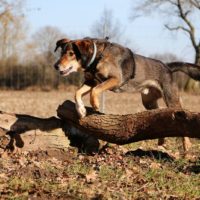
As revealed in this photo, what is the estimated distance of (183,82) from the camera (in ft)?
137

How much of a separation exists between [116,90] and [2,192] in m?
3.62

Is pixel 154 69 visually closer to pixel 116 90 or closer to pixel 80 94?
pixel 116 90

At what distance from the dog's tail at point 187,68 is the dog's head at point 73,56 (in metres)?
2.26

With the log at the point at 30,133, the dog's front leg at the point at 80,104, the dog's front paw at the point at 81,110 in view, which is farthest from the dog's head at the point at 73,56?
the log at the point at 30,133

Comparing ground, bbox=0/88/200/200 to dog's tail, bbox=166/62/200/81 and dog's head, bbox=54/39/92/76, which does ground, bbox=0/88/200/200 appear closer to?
dog's head, bbox=54/39/92/76

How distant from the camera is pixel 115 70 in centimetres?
870

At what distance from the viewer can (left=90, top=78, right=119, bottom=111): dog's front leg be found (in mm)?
8193

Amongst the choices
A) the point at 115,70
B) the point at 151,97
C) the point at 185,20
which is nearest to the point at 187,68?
the point at 151,97

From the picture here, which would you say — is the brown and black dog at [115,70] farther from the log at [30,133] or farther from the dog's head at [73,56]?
the log at [30,133]

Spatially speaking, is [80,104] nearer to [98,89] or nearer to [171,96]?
[98,89]

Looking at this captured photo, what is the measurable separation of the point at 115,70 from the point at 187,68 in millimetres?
1959

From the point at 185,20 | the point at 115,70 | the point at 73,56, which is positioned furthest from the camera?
the point at 185,20

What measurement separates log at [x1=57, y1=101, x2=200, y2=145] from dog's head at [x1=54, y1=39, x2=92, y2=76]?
22.5 inches

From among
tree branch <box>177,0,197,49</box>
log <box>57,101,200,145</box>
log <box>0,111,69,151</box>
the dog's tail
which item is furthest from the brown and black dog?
tree branch <box>177,0,197,49</box>
